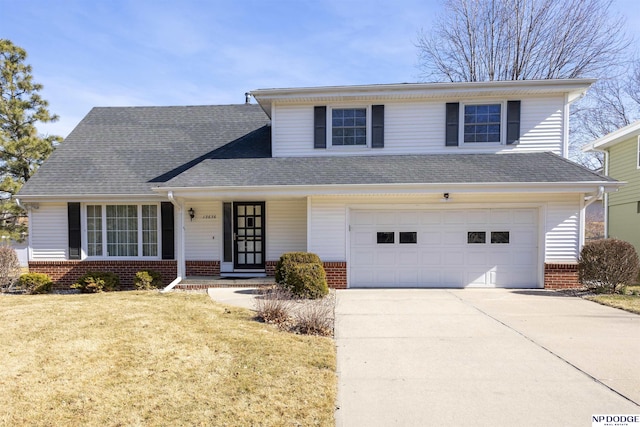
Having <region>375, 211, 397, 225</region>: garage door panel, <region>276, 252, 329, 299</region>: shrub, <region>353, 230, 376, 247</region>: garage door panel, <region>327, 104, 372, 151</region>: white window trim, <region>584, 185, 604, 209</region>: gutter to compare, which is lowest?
<region>276, 252, 329, 299</region>: shrub

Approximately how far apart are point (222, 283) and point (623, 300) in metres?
10.1

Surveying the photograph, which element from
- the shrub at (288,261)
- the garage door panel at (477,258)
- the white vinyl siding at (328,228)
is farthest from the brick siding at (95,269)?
the garage door panel at (477,258)

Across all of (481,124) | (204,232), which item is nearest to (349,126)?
(481,124)

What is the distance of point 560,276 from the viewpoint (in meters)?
9.76

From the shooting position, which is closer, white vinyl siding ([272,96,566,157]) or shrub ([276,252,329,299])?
shrub ([276,252,329,299])

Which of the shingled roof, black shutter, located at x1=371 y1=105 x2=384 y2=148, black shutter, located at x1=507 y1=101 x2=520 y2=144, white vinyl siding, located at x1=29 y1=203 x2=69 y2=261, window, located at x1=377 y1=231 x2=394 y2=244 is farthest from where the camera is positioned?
white vinyl siding, located at x1=29 y1=203 x2=69 y2=261

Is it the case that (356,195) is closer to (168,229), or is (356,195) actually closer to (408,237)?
(408,237)

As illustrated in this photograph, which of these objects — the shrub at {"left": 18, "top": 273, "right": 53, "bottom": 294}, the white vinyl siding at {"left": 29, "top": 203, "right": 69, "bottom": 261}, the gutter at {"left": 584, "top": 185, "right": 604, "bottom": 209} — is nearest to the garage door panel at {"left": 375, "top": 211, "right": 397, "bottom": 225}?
the gutter at {"left": 584, "top": 185, "right": 604, "bottom": 209}

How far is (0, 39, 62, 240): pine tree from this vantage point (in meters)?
14.9

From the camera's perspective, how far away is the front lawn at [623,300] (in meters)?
7.76

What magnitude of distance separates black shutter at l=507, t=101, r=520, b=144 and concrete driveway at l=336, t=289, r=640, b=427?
16.8 feet

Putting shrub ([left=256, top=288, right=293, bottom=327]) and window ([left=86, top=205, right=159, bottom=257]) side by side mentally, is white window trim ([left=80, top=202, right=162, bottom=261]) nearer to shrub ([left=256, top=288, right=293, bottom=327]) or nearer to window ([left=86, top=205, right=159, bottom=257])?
window ([left=86, top=205, right=159, bottom=257])

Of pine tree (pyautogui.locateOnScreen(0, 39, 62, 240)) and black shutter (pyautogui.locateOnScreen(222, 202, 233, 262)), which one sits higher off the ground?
pine tree (pyautogui.locateOnScreen(0, 39, 62, 240))

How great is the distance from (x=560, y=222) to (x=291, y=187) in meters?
7.39
